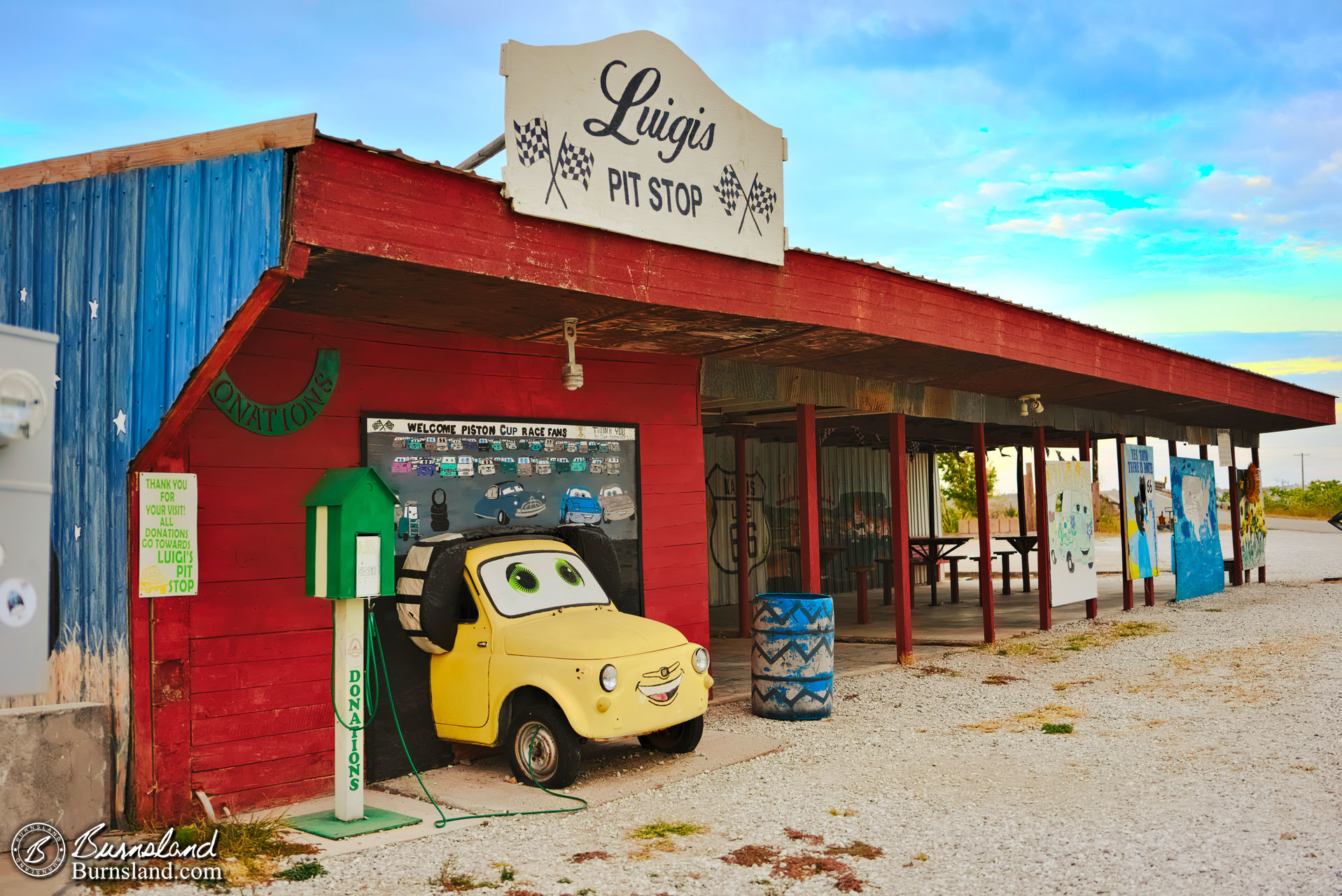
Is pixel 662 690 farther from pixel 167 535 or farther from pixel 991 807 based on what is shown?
pixel 167 535

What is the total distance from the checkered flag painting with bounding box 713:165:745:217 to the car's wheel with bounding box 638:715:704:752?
3587mm

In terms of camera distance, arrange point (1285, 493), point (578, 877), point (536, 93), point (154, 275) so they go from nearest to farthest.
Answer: point (578, 877) < point (154, 275) < point (536, 93) < point (1285, 493)

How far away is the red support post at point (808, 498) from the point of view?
994cm

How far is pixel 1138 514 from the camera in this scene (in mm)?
16188

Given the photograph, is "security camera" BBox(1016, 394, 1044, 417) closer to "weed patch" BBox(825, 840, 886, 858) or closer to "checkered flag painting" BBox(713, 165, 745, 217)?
"checkered flag painting" BBox(713, 165, 745, 217)

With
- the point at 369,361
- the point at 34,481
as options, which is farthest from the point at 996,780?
the point at 34,481

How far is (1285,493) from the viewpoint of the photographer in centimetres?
6738

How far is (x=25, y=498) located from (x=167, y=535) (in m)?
3.10

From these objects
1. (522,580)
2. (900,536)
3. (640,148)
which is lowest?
(522,580)

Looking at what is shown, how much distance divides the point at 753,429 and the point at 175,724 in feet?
37.4

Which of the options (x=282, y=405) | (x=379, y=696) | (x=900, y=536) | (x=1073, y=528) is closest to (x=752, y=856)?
(x=379, y=696)

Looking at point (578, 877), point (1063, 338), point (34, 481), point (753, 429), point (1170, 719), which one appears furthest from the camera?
point (753, 429)

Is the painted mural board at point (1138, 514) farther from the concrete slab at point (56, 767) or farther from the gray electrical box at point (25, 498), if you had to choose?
the gray electrical box at point (25, 498)

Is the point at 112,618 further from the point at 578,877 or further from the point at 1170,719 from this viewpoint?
the point at 1170,719
